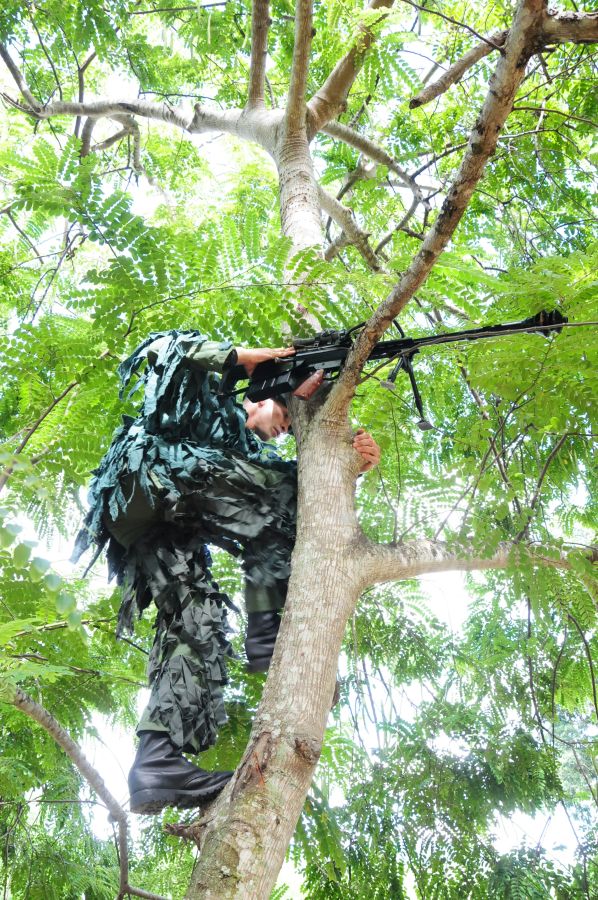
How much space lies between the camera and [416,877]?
3285 mm

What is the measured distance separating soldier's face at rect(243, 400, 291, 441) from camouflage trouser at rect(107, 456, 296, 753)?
15.5 inches

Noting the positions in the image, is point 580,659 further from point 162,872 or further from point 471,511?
point 162,872

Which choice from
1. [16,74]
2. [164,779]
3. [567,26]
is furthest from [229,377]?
[16,74]

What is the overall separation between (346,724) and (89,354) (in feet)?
8.35

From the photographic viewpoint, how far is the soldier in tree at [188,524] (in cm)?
225

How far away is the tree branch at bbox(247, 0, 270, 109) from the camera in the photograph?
4168mm

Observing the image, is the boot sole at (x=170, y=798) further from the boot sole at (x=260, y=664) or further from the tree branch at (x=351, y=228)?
the tree branch at (x=351, y=228)

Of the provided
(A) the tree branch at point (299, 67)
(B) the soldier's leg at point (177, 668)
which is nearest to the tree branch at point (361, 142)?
(A) the tree branch at point (299, 67)

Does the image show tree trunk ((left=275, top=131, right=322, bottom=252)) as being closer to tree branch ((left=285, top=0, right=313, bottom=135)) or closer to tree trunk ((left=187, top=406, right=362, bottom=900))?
tree branch ((left=285, top=0, right=313, bottom=135))

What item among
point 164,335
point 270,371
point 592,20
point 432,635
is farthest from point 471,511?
point 432,635

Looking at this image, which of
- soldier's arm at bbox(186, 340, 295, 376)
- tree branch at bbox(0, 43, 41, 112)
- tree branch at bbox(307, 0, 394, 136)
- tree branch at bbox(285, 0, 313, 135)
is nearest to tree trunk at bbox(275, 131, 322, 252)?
tree branch at bbox(285, 0, 313, 135)

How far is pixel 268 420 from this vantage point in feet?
10.0

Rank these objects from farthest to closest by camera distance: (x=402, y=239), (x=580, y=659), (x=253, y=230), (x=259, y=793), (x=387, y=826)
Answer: (x=402, y=239), (x=580, y=659), (x=387, y=826), (x=253, y=230), (x=259, y=793)

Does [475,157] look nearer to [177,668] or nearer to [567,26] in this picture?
[567,26]
